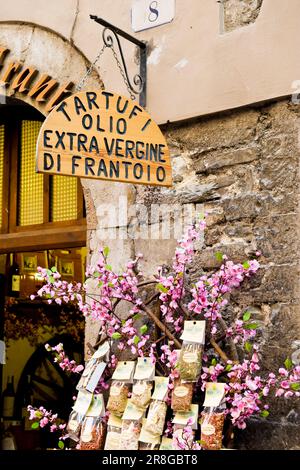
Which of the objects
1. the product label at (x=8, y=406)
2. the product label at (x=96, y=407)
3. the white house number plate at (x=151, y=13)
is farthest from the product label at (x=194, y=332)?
the product label at (x=8, y=406)

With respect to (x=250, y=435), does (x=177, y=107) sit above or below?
above

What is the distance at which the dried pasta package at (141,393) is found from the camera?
353 cm

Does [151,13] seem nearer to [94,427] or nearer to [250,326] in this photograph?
[250,326]

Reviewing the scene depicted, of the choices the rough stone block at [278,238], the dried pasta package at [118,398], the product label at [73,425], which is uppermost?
the rough stone block at [278,238]

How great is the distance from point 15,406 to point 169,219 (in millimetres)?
3734

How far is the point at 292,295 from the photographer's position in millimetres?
3586

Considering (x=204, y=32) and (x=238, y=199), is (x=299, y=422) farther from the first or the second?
(x=204, y=32)

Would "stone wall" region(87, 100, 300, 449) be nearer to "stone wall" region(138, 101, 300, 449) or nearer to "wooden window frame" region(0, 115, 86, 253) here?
"stone wall" region(138, 101, 300, 449)

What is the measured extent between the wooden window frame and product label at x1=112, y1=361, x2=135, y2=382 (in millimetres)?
1063

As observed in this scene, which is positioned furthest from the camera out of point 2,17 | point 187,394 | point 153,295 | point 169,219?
point 2,17

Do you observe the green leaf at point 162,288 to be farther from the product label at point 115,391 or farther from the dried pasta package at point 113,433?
the dried pasta package at point 113,433

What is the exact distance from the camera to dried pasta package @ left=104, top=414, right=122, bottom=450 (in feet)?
11.7

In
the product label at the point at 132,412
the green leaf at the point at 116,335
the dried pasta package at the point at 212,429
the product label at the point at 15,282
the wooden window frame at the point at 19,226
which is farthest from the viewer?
the product label at the point at 15,282

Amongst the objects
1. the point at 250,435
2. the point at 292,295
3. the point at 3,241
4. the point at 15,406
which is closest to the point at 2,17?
the point at 3,241
